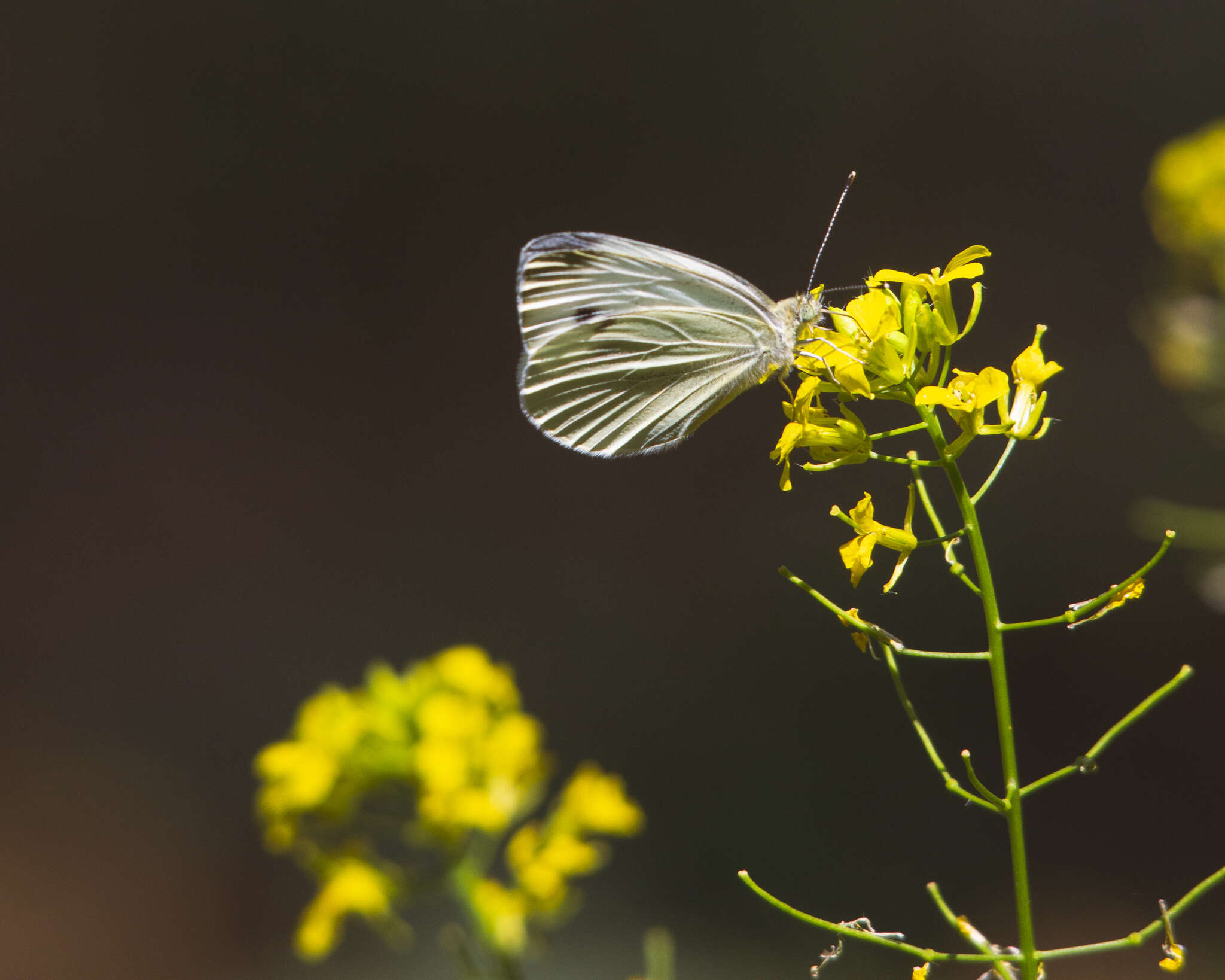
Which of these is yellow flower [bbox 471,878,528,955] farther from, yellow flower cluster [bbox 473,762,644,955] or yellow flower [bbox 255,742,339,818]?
yellow flower [bbox 255,742,339,818]

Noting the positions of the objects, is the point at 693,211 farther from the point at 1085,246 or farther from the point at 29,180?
the point at 29,180

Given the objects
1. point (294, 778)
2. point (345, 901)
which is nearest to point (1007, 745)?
point (345, 901)

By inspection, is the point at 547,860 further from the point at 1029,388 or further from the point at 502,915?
the point at 1029,388

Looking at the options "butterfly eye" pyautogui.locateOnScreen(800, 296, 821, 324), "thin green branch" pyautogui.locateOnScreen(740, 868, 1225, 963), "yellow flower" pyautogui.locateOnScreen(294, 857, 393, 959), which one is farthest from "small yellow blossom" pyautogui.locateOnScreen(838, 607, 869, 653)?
"yellow flower" pyautogui.locateOnScreen(294, 857, 393, 959)

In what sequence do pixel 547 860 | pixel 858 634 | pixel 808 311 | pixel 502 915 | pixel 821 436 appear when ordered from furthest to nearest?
pixel 547 860 → pixel 502 915 → pixel 808 311 → pixel 821 436 → pixel 858 634

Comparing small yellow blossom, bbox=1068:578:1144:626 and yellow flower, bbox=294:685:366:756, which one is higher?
small yellow blossom, bbox=1068:578:1144:626

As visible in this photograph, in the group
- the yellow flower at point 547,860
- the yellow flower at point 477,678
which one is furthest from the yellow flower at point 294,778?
the yellow flower at point 547,860

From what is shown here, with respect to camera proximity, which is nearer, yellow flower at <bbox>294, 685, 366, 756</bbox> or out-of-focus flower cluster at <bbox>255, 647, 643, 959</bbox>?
out-of-focus flower cluster at <bbox>255, 647, 643, 959</bbox>
